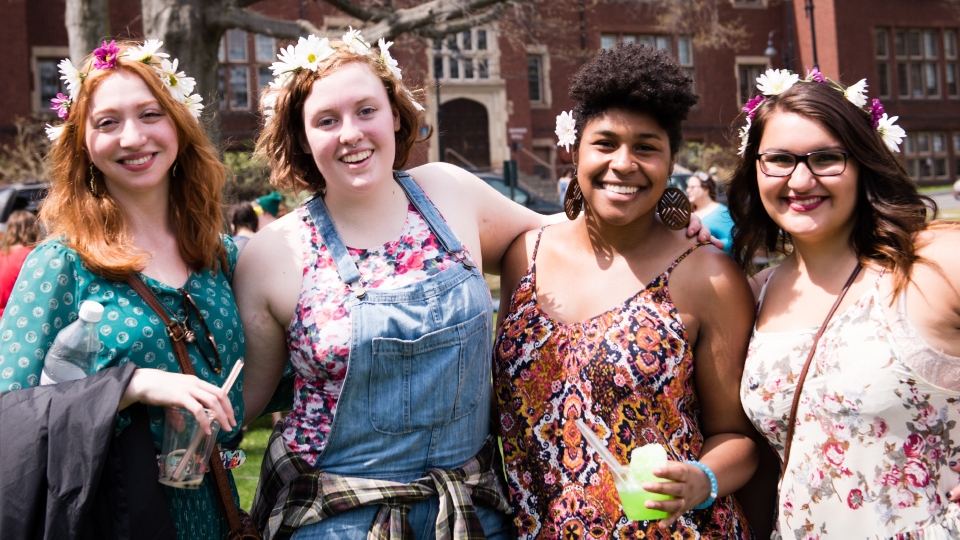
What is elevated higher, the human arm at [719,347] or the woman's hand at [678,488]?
the human arm at [719,347]

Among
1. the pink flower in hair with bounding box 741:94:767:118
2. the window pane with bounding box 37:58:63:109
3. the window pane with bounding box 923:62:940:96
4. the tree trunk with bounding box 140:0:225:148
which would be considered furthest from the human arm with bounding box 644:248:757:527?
the window pane with bounding box 923:62:940:96

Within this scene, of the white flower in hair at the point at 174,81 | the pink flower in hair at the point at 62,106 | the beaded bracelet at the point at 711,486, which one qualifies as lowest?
the beaded bracelet at the point at 711,486

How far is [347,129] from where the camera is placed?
2.40 metres

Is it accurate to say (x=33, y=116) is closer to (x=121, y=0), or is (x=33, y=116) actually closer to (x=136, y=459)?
(x=121, y=0)

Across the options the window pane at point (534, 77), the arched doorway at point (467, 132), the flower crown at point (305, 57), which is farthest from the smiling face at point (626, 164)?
the window pane at point (534, 77)

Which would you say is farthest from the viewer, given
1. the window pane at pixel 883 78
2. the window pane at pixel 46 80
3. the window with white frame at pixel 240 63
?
the window pane at pixel 883 78

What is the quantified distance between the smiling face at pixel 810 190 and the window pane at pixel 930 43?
33.6 metres

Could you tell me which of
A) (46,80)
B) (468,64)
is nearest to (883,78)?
(468,64)

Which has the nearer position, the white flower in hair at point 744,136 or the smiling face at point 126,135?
the smiling face at point 126,135

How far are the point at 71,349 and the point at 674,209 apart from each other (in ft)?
5.62

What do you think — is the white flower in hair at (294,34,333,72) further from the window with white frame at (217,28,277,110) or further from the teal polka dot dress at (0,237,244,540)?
the window with white frame at (217,28,277,110)

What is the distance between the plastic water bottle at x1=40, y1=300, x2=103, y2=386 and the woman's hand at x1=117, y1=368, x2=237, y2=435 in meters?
0.16

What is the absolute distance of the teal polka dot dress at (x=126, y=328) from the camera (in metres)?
2.13

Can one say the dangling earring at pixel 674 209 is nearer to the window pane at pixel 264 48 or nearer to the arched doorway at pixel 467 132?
the window pane at pixel 264 48
